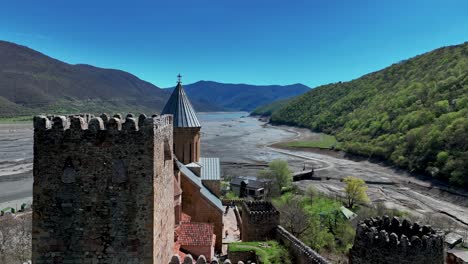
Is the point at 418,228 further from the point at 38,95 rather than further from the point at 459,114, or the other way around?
the point at 38,95

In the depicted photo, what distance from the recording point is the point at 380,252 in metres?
9.31

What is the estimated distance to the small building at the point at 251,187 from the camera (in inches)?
1606

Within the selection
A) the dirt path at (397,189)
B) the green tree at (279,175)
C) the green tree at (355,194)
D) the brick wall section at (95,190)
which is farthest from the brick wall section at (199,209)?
the green tree at (279,175)

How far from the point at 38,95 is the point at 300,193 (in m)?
170

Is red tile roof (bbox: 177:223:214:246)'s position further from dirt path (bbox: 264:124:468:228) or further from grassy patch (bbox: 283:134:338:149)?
grassy patch (bbox: 283:134:338:149)

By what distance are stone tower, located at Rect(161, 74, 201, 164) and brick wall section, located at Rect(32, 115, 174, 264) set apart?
15.8 m

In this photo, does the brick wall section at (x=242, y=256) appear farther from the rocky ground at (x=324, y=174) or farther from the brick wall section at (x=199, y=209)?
the rocky ground at (x=324, y=174)

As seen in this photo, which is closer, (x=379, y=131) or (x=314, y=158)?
(x=314, y=158)

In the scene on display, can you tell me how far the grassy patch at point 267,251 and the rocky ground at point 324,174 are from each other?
72.7 ft

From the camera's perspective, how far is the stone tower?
78.0 ft

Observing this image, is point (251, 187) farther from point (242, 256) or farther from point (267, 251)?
point (242, 256)

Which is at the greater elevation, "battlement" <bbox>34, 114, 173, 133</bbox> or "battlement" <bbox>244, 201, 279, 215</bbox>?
"battlement" <bbox>34, 114, 173, 133</bbox>

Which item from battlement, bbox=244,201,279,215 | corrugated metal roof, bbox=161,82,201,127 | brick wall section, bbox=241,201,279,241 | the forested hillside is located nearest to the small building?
battlement, bbox=244,201,279,215

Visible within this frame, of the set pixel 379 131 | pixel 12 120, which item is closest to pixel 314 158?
pixel 379 131
